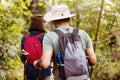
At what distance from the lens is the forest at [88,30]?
627cm

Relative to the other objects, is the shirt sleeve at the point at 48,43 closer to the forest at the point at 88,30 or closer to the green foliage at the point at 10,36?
the forest at the point at 88,30

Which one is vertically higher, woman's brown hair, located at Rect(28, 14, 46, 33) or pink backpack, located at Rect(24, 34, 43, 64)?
woman's brown hair, located at Rect(28, 14, 46, 33)

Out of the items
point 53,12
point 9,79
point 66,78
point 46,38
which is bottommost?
point 9,79

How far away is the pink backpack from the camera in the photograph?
4.90m

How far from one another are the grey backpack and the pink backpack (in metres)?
1.48

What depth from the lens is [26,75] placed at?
5.13m

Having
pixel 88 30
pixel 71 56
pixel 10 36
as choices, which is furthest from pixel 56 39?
pixel 88 30

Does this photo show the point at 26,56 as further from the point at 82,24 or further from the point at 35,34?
the point at 82,24

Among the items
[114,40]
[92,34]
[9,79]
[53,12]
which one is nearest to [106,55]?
[114,40]

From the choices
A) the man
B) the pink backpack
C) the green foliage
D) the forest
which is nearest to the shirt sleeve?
the man

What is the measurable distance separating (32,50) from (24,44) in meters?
0.19

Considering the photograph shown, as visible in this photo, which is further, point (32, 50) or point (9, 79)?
point (9, 79)

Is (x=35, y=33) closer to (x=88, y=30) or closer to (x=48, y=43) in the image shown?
(x=48, y=43)

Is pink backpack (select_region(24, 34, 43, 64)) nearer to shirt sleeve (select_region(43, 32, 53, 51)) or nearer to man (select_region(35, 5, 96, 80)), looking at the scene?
man (select_region(35, 5, 96, 80))
